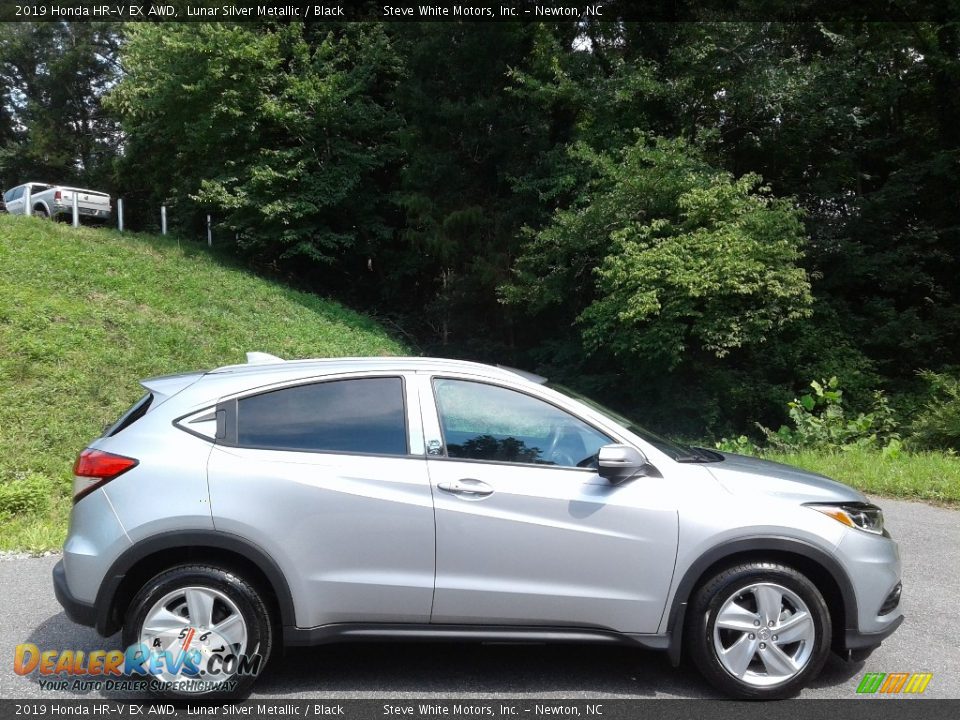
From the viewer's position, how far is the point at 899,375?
664 inches

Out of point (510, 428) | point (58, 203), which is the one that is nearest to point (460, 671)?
point (510, 428)

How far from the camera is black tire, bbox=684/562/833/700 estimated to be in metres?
3.70

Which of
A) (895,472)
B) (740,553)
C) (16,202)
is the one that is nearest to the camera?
(740,553)

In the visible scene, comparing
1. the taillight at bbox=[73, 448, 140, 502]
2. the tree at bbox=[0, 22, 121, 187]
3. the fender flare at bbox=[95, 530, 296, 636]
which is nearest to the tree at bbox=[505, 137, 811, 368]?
the fender flare at bbox=[95, 530, 296, 636]

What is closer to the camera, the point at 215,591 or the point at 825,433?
the point at 215,591

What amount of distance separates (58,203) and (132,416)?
20.2 m

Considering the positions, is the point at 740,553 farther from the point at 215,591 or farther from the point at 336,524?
the point at 215,591

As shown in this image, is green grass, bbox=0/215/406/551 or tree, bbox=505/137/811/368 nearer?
green grass, bbox=0/215/406/551

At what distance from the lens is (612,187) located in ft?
55.8

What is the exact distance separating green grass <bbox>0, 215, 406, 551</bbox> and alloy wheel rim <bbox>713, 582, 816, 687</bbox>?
18.3ft

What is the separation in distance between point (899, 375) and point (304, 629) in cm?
1669

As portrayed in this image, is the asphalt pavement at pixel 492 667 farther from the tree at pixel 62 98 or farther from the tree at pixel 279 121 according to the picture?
the tree at pixel 62 98

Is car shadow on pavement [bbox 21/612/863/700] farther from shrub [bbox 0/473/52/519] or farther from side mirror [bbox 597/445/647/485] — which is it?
shrub [bbox 0/473/52/519]

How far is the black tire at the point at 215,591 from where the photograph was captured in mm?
3662
